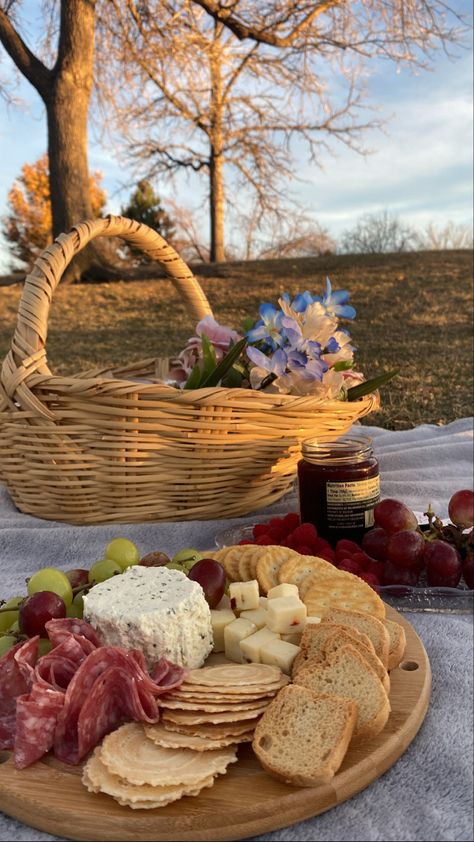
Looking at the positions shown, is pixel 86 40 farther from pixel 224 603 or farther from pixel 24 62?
pixel 224 603

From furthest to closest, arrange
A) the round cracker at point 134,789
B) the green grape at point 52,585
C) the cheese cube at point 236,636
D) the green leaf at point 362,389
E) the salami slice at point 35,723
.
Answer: the green leaf at point 362,389, the green grape at point 52,585, the cheese cube at point 236,636, the salami slice at point 35,723, the round cracker at point 134,789

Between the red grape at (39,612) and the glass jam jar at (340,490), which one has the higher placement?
the glass jam jar at (340,490)

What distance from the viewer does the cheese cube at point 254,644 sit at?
111 cm

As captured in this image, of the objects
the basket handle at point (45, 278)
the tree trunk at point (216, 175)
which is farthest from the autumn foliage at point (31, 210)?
the basket handle at point (45, 278)

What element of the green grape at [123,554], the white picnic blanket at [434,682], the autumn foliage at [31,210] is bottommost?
the white picnic blanket at [434,682]

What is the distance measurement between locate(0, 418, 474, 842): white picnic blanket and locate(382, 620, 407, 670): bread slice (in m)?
0.09

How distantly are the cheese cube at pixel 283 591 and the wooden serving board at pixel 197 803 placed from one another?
31 cm

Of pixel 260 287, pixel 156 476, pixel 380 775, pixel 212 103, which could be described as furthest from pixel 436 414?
pixel 212 103

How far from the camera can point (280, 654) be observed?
110cm

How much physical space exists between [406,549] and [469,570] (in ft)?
0.44

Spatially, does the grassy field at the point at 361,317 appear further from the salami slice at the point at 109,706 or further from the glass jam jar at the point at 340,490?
the salami slice at the point at 109,706

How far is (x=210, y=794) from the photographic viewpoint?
864mm

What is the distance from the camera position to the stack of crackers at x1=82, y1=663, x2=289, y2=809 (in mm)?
842

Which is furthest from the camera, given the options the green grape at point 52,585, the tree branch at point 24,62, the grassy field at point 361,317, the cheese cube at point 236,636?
the tree branch at point 24,62
